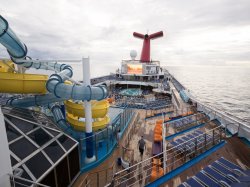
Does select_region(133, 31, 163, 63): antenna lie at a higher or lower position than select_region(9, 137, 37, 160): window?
higher

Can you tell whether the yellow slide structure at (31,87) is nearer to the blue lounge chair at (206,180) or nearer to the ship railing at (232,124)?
the blue lounge chair at (206,180)

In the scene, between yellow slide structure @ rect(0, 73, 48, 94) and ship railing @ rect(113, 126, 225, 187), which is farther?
yellow slide structure @ rect(0, 73, 48, 94)

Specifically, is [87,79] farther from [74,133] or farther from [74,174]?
[74,174]

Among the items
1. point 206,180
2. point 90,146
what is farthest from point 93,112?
point 206,180

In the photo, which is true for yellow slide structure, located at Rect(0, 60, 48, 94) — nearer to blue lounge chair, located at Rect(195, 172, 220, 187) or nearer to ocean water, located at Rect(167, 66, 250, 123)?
blue lounge chair, located at Rect(195, 172, 220, 187)

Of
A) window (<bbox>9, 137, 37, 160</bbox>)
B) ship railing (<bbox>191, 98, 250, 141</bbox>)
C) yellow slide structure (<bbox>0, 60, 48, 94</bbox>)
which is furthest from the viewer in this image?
ship railing (<bbox>191, 98, 250, 141</bbox>)

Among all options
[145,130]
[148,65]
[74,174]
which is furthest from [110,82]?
[74,174]

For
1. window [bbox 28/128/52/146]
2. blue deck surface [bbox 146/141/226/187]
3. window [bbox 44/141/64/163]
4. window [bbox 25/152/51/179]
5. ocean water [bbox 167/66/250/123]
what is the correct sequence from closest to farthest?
1. window [bbox 25/152/51/179]
2. blue deck surface [bbox 146/141/226/187]
3. window [bbox 44/141/64/163]
4. window [bbox 28/128/52/146]
5. ocean water [bbox 167/66/250/123]

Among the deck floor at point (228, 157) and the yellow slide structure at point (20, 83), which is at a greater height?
the yellow slide structure at point (20, 83)

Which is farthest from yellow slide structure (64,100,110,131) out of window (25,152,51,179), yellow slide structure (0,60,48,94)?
window (25,152,51,179)

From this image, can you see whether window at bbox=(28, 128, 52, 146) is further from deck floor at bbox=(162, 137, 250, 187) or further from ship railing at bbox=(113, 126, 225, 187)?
deck floor at bbox=(162, 137, 250, 187)

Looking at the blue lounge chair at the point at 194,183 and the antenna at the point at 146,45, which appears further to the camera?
the antenna at the point at 146,45

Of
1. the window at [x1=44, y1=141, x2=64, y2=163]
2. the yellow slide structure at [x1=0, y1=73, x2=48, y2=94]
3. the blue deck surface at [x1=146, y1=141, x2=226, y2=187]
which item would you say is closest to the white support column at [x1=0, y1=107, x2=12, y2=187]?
the window at [x1=44, y1=141, x2=64, y2=163]

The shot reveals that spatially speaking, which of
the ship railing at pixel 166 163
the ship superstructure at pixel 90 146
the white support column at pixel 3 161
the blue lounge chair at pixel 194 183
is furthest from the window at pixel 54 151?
the blue lounge chair at pixel 194 183
